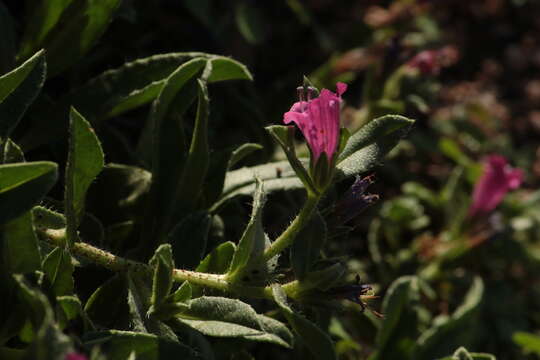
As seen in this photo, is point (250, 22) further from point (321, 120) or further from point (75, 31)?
point (321, 120)

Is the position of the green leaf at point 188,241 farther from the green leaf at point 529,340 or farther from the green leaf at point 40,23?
the green leaf at point 529,340

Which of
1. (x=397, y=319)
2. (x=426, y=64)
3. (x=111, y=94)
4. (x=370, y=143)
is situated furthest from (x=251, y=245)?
(x=426, y=64)

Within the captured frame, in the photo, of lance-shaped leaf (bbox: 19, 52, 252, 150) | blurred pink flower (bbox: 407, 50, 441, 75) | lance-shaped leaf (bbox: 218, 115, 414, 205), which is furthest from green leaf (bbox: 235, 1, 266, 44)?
lance-shaped leaf (bbox: 218, 115, 414, 205)

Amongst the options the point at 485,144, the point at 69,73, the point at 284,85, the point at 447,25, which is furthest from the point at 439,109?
the point at 69,73

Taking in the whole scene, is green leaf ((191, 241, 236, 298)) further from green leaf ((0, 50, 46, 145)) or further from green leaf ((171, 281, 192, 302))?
green leaf ((0, 50, 46, 145))

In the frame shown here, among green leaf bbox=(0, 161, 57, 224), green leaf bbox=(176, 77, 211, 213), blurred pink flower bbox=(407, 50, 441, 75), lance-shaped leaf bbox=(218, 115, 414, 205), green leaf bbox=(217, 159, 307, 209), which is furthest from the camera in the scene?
blurred pink flower bbox=(407, 50, 441, 75)

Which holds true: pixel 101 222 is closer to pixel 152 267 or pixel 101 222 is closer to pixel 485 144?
pixel 152 267

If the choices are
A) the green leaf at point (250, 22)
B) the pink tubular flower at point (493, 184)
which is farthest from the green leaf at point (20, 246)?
the pink tubular flower at point (493, 184)
